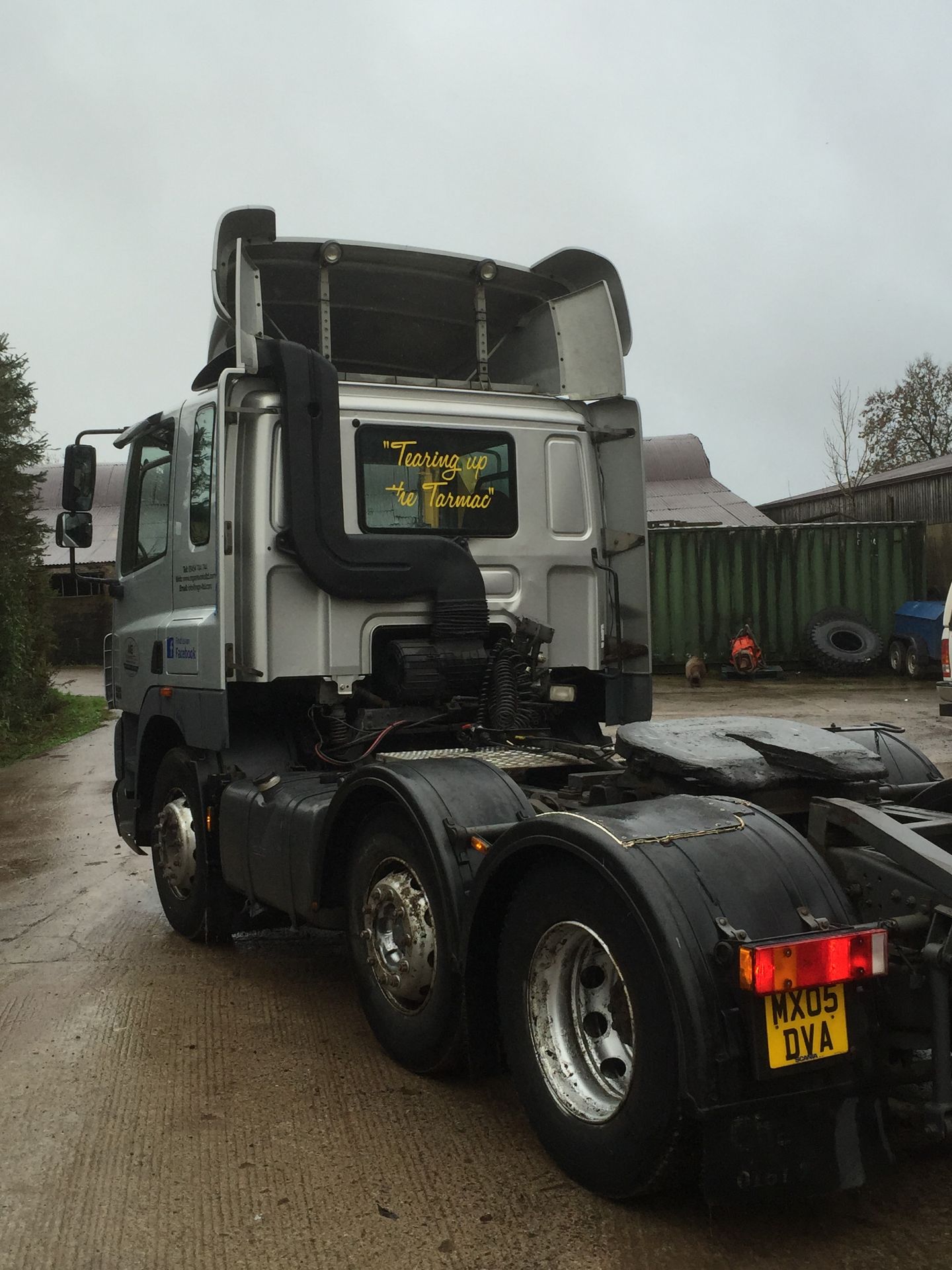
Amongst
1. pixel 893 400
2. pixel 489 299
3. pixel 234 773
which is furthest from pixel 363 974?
pixel 893 400

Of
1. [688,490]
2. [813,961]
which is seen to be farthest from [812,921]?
[688,490]

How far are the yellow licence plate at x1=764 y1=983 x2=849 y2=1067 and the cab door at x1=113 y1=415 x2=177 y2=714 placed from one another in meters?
4.17

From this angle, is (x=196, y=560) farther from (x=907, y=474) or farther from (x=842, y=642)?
(x=907, y=474)

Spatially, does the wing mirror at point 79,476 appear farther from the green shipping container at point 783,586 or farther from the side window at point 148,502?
the green shipping container at point 783,586

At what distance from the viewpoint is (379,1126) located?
12.3 feet

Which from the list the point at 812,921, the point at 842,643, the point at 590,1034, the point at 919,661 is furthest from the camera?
the point at 842,643

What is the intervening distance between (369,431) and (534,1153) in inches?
129

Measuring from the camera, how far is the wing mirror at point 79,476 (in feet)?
21.9

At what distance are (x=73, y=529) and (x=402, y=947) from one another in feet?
12.8

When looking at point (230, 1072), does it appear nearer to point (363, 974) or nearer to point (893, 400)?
point (363, 974)

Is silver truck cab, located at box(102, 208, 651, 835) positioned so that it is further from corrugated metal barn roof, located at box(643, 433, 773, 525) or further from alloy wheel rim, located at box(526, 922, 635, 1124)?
corrugated metal barn roof, located at box(643, 433, 773, 525)

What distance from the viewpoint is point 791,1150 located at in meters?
2.79

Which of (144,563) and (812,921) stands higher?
(144,563)

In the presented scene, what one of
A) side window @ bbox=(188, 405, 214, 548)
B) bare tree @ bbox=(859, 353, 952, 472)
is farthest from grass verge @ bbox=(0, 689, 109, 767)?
bare tree @ bbox=(859, 353, 952, 472)
